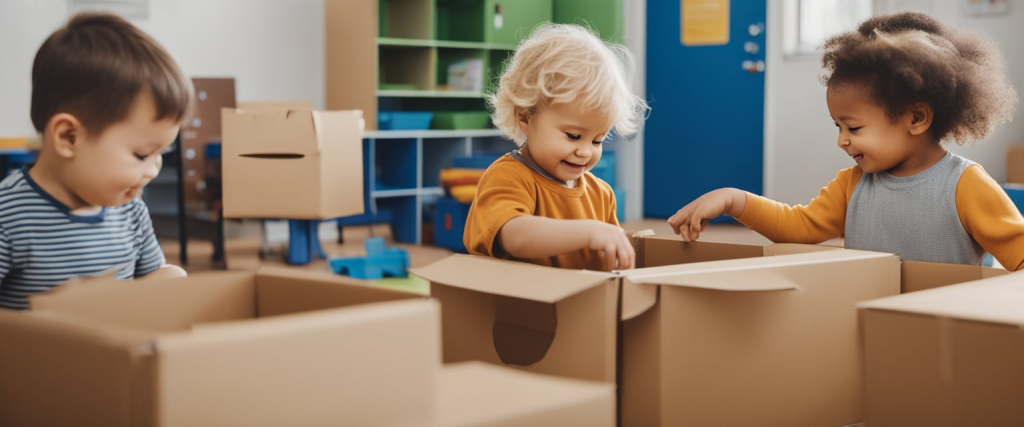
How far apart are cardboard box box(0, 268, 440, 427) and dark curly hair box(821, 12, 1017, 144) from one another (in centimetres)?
98

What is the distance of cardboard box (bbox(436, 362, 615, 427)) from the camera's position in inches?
23.8

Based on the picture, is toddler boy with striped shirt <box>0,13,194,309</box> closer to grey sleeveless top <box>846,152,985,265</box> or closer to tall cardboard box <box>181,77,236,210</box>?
grey sleeveless top <box>846,152,985,265</box>

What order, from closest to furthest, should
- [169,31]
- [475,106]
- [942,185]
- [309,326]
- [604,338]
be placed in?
1. [309,326]
2. [604,338]
3. [942,185]
4. [169,31]
5. [475,106]

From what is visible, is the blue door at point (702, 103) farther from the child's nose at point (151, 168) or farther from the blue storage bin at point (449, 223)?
the child's nose at point (151, 168)

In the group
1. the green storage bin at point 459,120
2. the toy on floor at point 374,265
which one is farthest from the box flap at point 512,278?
the green storage bin at point 459,120

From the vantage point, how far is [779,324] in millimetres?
987

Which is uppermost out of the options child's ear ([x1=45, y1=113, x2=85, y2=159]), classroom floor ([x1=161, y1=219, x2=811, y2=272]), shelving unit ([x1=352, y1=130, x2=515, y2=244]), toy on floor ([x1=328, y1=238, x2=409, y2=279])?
child's ear ([x1=45, y1=113, x2=85, y2=159])

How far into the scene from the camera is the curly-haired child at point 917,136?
1.31 meters

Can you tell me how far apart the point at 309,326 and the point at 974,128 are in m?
1.19

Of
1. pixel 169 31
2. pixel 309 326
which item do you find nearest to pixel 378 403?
pixel 309 326

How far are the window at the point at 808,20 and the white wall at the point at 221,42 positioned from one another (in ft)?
8.76

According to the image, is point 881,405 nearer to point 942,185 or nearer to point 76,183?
point 942,185

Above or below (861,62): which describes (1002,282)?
below

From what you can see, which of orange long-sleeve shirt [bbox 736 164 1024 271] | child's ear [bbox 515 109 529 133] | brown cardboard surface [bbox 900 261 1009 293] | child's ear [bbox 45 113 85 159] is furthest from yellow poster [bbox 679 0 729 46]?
child's ear [bbox 45 113 85 159]
